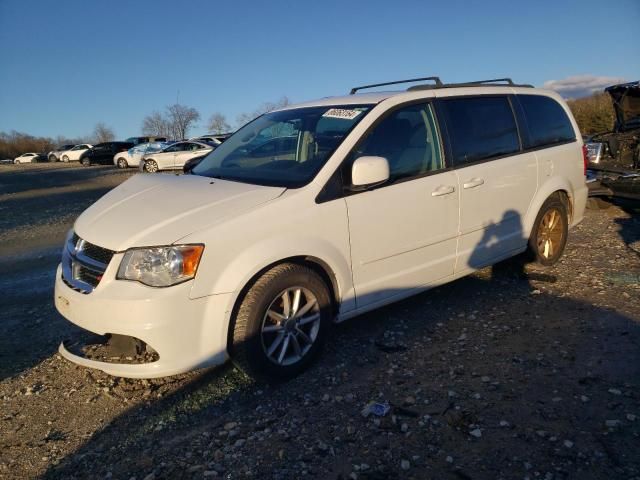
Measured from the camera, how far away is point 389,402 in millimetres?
3043

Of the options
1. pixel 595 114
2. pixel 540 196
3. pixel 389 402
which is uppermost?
pixel 595 114

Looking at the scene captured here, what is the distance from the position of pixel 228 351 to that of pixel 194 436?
515 millimetres

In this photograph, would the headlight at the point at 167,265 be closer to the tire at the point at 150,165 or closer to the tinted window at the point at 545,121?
the tinted window at the point at 545,121

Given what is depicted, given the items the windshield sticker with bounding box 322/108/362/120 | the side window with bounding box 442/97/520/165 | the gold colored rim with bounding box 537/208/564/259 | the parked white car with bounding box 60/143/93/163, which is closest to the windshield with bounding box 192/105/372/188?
the windshield sticker with bounding box 322/108/362/120

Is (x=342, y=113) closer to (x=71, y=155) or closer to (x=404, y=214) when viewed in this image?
(x=404, y=214)

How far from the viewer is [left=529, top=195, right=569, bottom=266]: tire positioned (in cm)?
504

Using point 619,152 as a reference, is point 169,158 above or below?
above

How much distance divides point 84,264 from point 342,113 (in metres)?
2.14

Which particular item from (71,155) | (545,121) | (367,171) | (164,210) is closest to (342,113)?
(367,171)

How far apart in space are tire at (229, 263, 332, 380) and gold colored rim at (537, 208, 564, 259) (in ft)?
9.53

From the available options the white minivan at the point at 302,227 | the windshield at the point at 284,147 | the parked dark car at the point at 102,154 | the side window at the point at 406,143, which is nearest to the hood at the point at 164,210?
the white minivan at the point at 302,227

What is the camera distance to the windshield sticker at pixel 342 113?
3.72m

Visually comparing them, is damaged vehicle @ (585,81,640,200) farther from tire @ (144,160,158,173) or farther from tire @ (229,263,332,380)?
tire @ (144,160,158,173)

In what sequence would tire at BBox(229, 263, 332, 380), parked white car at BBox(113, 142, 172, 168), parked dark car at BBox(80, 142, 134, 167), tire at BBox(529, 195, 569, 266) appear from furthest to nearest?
1. parked dark car at BBox(80, 142, 134, 167)
2. parked white car at BBox(113, 142, 172, 168)
3. tire at BBox(529, 195, 569, 266)
4. tire at BBox(229, 263, 332, 380)
